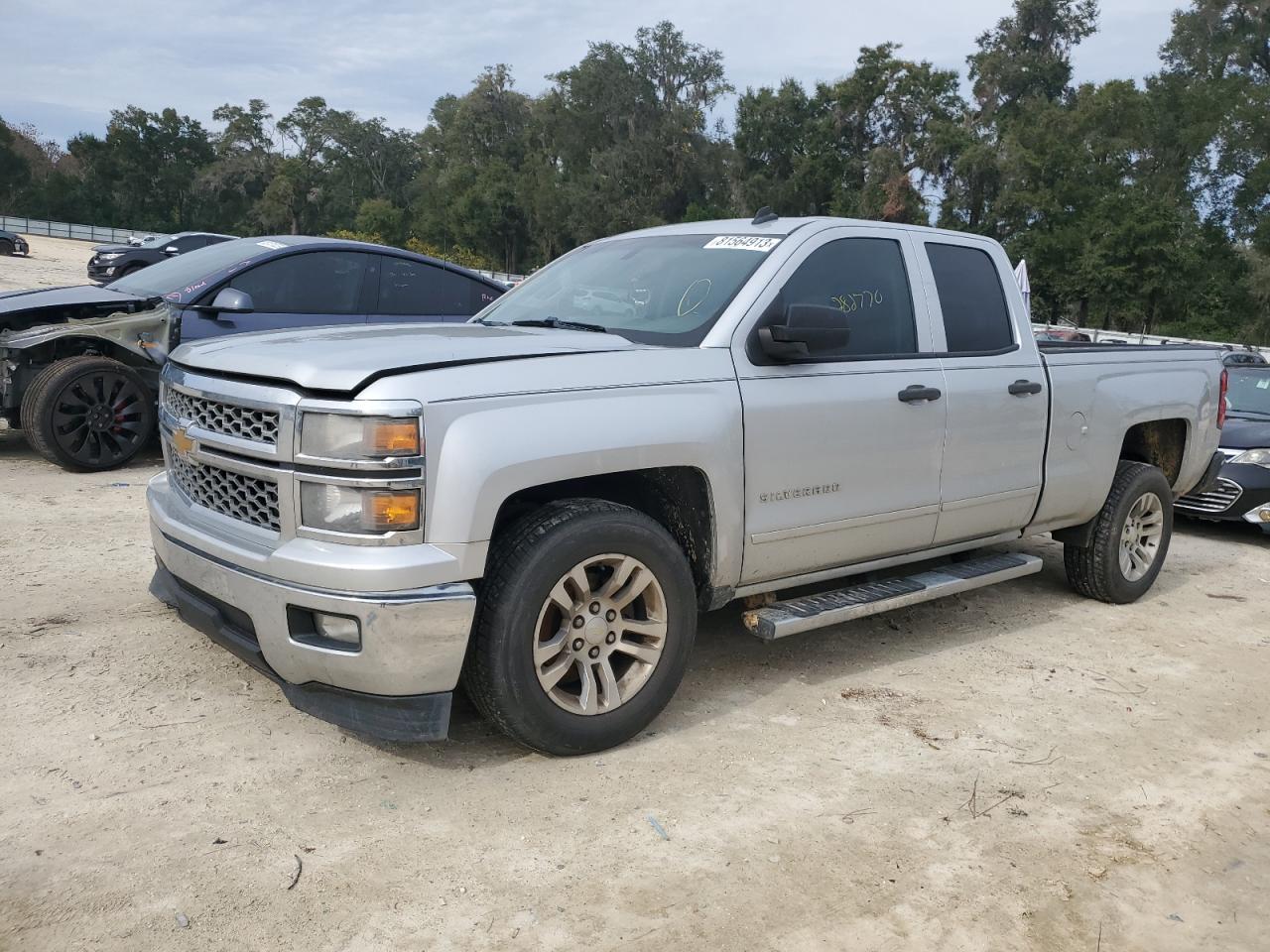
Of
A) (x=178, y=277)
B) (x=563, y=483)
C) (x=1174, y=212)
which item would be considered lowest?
(x=563, y=483)

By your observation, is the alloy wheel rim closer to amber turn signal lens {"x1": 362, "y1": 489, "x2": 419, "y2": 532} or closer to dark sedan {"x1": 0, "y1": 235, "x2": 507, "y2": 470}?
dark sedan {"x1": 0, "y1": 235, "x2": 507, "y2": 470}

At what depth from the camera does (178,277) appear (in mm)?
8062

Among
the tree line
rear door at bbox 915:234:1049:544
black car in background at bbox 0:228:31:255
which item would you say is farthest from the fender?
the tree line

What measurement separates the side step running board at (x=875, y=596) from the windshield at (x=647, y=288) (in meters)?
1.11

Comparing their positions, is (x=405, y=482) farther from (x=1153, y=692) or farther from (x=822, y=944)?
(x=1153, y=692)

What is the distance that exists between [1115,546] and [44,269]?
1103 inches

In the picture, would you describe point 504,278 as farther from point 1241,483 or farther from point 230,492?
point 230,492

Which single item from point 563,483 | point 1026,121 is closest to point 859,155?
point 1026,121

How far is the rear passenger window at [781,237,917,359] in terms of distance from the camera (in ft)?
14.1

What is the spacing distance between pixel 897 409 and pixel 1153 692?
172 cm

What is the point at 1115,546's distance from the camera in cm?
579

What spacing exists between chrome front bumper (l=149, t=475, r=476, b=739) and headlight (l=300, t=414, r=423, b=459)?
0.28 meters

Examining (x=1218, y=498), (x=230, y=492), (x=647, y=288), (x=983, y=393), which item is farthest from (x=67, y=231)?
(x=983, y=393)

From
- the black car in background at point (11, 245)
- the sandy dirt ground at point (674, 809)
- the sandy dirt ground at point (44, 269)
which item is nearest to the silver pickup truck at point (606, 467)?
the sandy dirt ground at point (674, 809)
